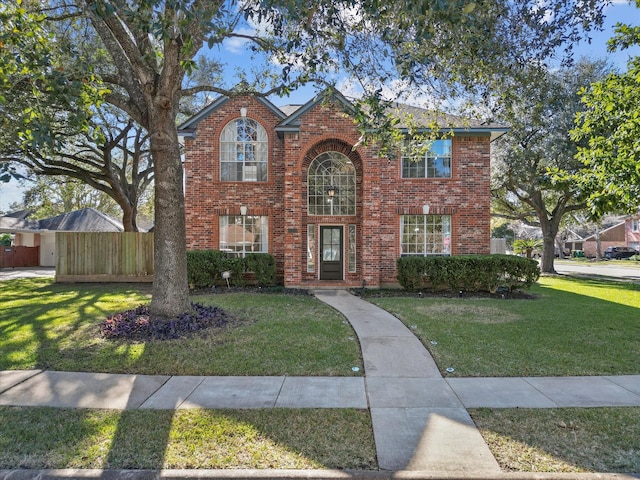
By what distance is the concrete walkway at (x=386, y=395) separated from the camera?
138 inches

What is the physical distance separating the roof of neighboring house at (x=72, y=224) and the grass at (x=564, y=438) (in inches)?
1041

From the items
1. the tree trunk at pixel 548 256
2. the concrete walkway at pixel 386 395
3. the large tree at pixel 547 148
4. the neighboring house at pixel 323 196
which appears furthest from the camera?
the tree trunk at pixel 548 256

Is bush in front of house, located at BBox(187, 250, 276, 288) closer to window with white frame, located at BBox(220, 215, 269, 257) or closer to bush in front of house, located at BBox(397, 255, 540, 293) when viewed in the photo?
window with white frame, located at BBox(220, 215, 269, 257)

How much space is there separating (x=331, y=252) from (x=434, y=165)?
4870 millimetres

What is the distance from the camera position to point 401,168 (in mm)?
13656

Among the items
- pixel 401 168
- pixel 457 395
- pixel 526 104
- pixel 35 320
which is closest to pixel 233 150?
pixel 401 168

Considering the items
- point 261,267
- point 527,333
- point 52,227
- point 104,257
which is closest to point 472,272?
point 527,333

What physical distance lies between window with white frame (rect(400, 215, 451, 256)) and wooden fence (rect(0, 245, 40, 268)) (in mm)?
25838

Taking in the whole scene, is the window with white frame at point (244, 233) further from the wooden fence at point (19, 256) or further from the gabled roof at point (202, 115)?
the wooden fence at point (19, 256)

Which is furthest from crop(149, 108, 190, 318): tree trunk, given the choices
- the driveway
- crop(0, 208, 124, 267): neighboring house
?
crop(0, 208, 124, 267): neighboring house

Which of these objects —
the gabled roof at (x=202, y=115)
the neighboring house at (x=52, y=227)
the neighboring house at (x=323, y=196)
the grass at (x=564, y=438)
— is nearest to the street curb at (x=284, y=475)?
the grass at (x=564, y=438)

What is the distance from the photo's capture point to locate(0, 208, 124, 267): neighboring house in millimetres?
25172

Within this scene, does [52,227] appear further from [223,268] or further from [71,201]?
[223,268]

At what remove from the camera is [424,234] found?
13.7 meters
